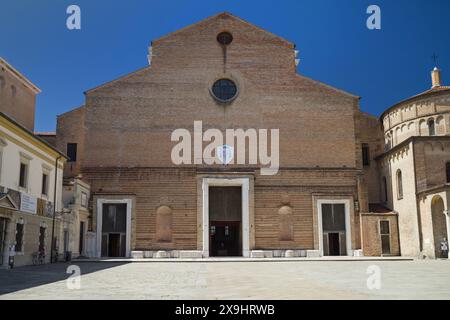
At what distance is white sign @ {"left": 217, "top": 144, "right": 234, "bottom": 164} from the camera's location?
119ft

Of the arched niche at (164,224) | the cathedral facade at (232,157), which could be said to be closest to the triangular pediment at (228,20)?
the cathedral facade at (232,157)

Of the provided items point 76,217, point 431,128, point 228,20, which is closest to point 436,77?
point 431,128

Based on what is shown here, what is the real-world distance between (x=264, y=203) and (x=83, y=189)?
12715 millimetres

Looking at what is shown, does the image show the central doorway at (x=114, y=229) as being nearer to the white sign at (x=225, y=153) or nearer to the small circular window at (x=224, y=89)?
the white sign at (x=225, y=153)

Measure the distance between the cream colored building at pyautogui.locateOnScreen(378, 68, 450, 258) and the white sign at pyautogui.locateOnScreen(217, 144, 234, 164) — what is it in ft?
40.9

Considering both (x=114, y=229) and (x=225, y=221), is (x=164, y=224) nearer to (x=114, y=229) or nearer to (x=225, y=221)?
(x=114, y=229)

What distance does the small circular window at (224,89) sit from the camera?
3766 centimetres

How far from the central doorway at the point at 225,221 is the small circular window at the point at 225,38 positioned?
1125cm

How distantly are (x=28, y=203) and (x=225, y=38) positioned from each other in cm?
2033
